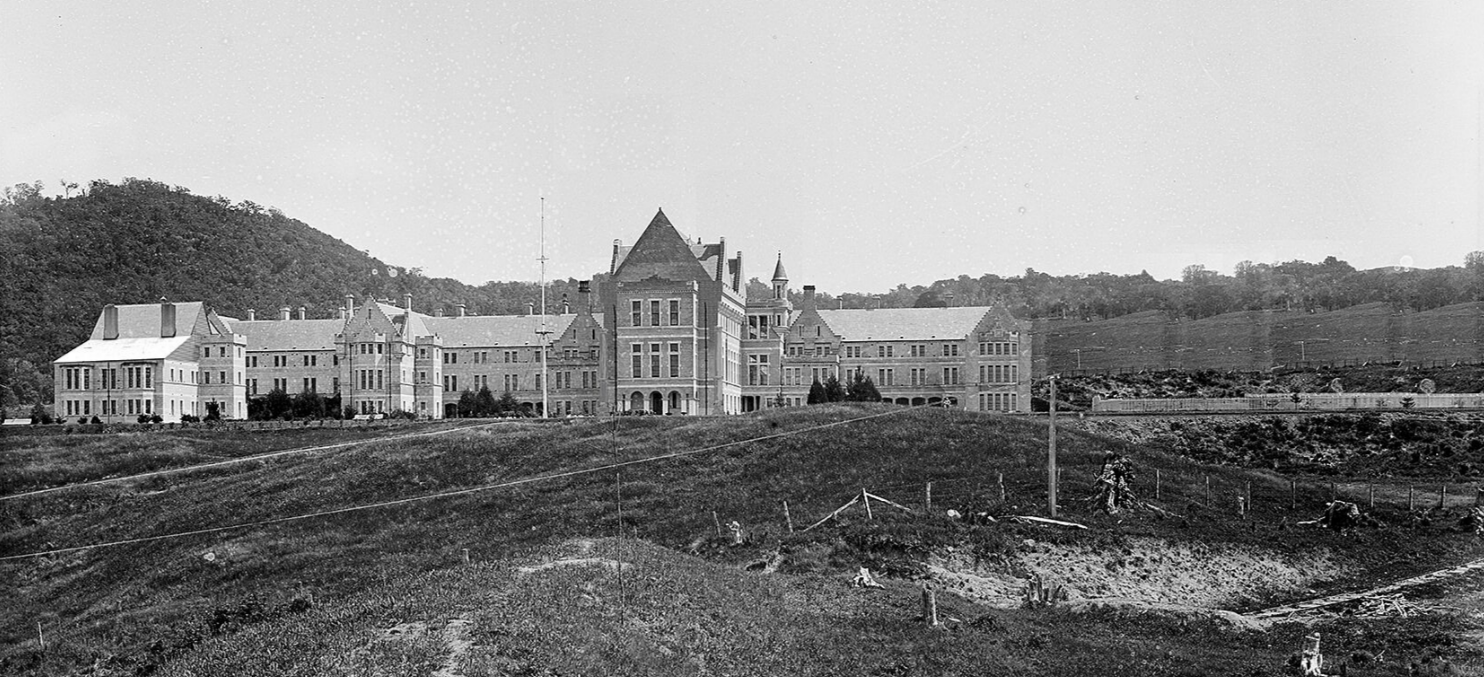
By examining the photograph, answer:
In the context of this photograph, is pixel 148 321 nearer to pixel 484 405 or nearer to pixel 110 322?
pixel 110 322

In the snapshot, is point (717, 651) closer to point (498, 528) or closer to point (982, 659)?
point (982, 659)

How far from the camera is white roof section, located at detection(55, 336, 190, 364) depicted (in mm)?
87562

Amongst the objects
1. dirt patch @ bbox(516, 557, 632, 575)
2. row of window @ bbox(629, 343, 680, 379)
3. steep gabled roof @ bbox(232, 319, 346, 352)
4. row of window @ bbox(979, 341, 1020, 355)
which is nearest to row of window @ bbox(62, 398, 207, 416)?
steep gabled roof @ bbox(232, 319, 346, 352)

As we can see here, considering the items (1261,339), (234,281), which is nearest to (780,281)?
(1261,339)

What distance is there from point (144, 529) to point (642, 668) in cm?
3344

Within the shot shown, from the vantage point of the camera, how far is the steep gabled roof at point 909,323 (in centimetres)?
9294

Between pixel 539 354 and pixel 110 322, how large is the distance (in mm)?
33667

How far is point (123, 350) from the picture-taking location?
89.3 meters

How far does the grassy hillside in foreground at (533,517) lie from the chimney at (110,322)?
44449 mm

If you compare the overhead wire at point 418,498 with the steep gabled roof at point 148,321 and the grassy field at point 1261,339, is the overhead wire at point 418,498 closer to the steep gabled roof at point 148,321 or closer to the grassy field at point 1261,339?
the grassy field at point 1261,339

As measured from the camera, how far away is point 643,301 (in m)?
78.6

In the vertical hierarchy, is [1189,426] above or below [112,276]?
below

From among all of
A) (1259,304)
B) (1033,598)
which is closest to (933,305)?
(1259,304)

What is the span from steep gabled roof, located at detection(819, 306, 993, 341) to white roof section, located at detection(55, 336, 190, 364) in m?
50.4
